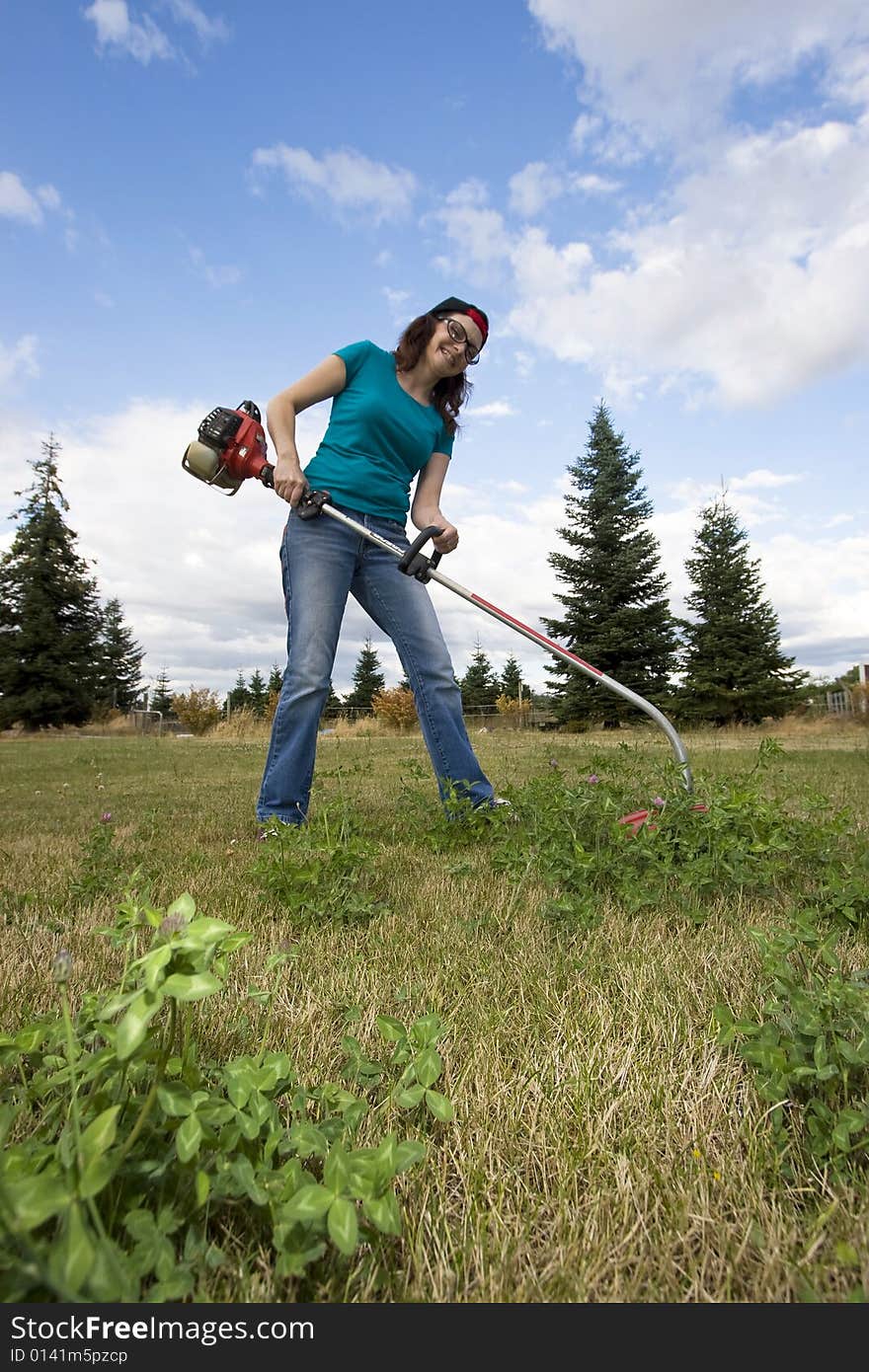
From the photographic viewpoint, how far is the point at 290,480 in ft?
10.1

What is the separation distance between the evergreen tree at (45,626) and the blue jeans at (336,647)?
2964 cm

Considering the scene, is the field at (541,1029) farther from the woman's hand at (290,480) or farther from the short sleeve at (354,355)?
the short sleeve at (354,355)

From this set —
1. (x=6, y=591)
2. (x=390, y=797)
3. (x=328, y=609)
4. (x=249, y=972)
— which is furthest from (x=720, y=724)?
(x=6, y=591)

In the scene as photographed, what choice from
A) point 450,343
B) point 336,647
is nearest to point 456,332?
point 450,343

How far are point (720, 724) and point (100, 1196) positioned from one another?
77.0 ft

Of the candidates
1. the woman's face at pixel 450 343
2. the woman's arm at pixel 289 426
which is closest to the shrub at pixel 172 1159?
the woman's arm at pixel 289 426

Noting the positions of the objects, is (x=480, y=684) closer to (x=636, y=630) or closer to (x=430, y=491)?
(x=636, y=630)

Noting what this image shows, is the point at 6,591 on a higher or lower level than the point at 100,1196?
higher

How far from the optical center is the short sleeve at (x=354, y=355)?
326 cm

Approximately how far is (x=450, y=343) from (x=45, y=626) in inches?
1214

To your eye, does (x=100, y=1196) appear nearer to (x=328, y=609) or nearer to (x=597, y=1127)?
(x=597, y=1127)

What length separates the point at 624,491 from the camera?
72.7 feet
